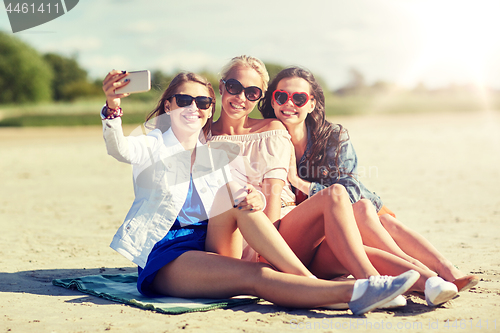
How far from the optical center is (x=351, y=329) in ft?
10.4

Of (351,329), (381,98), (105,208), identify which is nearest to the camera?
(351,329)

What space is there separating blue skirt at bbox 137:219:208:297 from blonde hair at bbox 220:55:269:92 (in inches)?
49.2

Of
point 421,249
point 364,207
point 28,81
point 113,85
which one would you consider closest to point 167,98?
point 113,85

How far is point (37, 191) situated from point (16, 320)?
7271 millimetres

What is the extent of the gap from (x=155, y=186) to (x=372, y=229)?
1.61 meters

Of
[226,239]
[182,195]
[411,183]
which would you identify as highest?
[182,195]

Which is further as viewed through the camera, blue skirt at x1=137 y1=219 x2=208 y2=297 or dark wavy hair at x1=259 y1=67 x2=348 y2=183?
dark wavy hair at x1=259 y1=67 x2=348 y2=183

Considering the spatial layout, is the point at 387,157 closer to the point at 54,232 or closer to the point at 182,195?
the point at 54,232

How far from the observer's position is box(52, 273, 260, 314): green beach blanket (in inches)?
142

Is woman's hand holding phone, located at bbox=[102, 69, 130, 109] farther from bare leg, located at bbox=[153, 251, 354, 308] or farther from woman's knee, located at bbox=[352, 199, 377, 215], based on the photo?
woman's knee, located at bbox=[352, 199, 377, 215]

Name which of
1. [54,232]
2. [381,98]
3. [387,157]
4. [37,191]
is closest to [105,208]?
[54,232]

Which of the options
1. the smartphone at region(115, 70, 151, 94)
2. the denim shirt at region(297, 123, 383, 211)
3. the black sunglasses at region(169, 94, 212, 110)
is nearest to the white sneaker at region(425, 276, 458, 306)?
the denim shirt at region(297, 123, 383, 211)

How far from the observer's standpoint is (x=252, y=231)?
3.46 metres

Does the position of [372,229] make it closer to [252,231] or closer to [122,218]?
[252,231]
